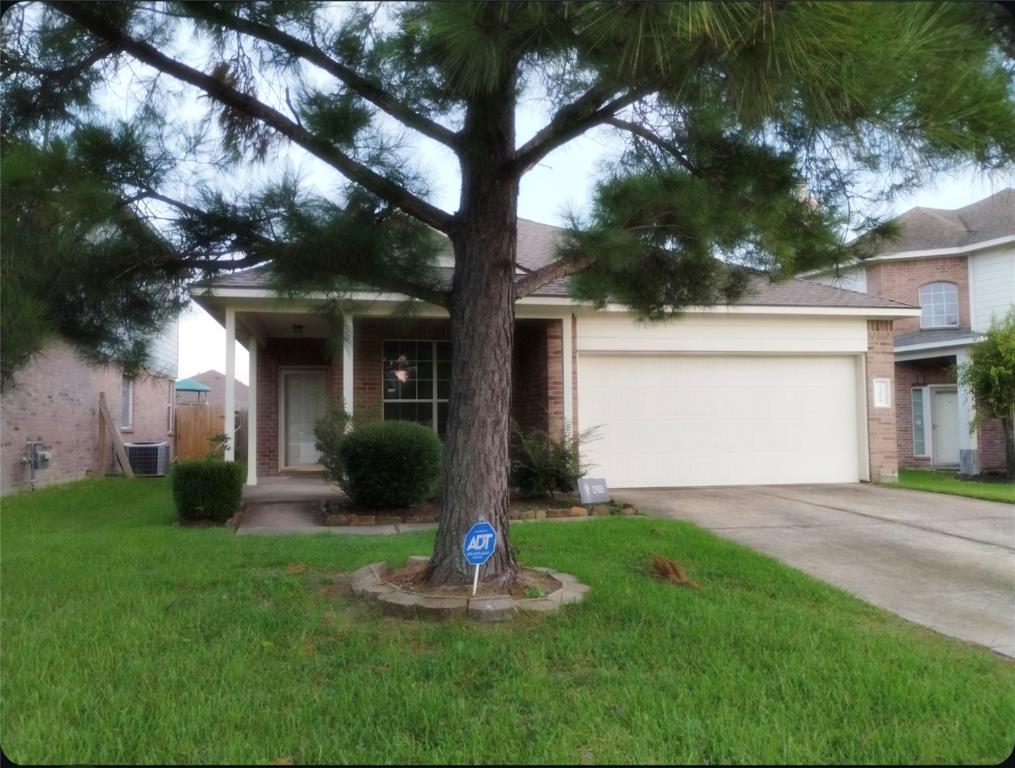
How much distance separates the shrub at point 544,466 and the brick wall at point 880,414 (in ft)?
18.2

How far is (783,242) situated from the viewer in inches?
261

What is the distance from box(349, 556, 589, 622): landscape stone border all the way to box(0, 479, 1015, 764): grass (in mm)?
112

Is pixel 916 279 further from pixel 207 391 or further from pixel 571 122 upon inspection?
pixel 207 391

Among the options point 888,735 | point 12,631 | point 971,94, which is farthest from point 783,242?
point 12,631

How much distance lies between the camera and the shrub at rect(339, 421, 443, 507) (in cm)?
966

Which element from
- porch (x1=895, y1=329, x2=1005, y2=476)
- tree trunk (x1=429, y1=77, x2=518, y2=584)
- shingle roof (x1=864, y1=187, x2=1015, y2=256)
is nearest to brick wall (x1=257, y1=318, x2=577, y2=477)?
tree trunk (x1=429, y1=77, x2=518, y2=584)

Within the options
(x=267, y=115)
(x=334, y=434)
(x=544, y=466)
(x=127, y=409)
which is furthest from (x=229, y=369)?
(x=127, y=409)

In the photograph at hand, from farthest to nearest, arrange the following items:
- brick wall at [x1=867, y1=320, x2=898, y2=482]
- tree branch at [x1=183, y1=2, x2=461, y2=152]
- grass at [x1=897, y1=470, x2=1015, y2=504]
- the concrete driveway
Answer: brick wall at [x1=867, y1=320, x2=898, y2=482]
grass at [x1=897, y1=470, x2=1015, y2=504]
the concrete driveway
tree branch at [x1=183, y1=2, x2=461, y2=152]

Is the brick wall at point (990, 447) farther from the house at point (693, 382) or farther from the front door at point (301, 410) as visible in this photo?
the front door at point (301, 410)

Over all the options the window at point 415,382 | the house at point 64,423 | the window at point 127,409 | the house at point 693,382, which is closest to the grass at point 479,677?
the house at point 64,423

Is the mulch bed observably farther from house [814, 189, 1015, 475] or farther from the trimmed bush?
house [814, 189, 1015, 475]

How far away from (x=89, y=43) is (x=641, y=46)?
3574 millimetres

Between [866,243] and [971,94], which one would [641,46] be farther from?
[866,243]

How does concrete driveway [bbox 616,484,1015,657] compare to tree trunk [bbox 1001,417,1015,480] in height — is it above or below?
below
